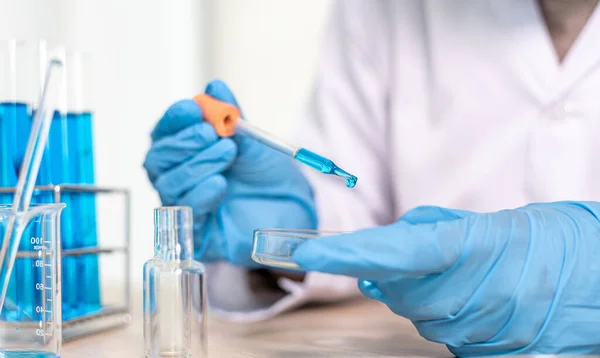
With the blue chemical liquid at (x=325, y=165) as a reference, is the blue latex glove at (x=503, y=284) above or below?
below

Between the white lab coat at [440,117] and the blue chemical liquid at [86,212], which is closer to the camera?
the blue chemical liquid at [86,212]

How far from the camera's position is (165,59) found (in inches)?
81.4

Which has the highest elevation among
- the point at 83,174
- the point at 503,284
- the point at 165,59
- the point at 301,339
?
the point at 165,59

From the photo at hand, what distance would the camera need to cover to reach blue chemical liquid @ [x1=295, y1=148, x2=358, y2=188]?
2.54ft

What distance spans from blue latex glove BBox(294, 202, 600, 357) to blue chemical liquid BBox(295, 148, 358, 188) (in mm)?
142

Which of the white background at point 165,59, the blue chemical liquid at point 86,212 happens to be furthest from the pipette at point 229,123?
the white background at point 165,59

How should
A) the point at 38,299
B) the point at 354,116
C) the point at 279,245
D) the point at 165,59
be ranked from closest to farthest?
the point at 279,245, the point at 38,299, the point at 354,116, the point at 165,59

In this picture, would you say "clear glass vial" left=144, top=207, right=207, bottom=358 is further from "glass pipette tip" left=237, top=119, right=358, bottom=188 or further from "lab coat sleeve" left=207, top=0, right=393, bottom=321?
"lab coat sleeve" left=207, top=0, right=393, bottom=321

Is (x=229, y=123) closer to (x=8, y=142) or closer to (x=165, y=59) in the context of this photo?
(x=8, y=142)

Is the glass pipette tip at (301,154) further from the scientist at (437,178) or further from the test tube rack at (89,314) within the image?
the test tube rack at (89,314)

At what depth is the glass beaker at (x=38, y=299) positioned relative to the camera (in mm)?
691

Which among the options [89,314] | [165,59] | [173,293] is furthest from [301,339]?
[165,59]

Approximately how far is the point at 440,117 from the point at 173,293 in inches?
26.1

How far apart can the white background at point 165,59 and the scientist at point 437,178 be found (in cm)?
80
